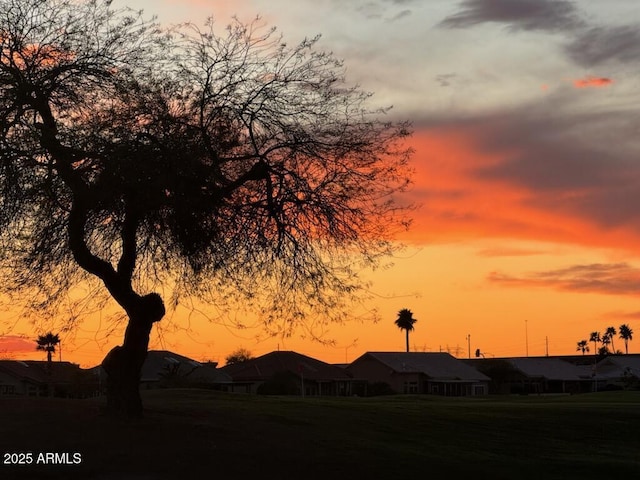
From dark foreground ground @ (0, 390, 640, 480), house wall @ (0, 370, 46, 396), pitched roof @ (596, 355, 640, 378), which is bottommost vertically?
dark foreground ground @ (0, 390, 640, 480)

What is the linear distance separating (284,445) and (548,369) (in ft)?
395

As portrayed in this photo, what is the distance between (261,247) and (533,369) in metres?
118

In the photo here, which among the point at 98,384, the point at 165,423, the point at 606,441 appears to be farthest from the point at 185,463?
the point at 98,384

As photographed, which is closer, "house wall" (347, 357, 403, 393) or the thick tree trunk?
the thick tree trunk

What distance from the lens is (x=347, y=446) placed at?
25.2 m

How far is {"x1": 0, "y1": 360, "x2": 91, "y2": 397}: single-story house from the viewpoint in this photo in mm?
80938

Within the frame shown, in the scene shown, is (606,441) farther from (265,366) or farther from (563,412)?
(265,366)

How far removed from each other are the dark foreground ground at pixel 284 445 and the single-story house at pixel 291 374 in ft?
200

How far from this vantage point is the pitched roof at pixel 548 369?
135538 mm

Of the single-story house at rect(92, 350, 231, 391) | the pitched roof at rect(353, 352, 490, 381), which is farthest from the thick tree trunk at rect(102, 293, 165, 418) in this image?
the pitched roof at rect(353, 352, 490, 381)

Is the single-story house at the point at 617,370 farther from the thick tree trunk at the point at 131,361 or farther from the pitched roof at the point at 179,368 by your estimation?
the thick tree trunk at the point at 131,361

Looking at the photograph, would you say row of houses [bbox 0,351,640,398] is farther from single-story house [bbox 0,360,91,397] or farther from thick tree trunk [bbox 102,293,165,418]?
thick tree trunk [bbox 102,293,165,418]

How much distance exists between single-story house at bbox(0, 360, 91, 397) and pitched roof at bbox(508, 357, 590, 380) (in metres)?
67.3

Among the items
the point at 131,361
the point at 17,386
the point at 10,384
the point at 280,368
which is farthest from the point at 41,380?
the point at 131,361
